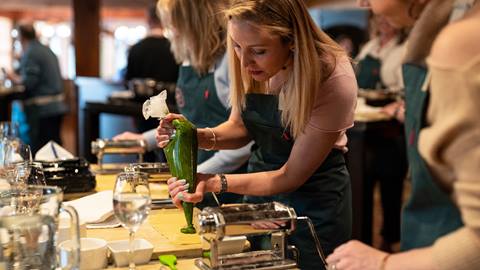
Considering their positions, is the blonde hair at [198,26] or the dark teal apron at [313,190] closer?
the dark teal apron at [313,190]

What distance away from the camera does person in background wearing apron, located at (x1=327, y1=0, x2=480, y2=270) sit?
1.05 metres

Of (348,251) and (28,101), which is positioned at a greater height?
(348,251)

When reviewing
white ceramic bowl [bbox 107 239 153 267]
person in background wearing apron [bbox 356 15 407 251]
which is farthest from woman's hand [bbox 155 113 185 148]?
person in background wearing apron [bbox 356 15 407 251]

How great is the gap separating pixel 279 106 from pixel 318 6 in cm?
741

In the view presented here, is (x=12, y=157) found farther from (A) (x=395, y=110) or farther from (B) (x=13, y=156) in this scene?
(A) (x=395, y=110)

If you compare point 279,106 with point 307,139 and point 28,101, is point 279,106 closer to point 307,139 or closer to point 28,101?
point 307,139

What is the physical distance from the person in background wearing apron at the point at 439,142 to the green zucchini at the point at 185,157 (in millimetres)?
568

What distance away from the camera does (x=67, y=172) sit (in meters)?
2.29

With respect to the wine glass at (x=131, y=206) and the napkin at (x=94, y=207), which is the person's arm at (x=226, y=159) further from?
the wine glass at (x=131, y=206)

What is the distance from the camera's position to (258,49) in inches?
71.4

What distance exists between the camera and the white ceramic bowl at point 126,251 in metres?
1.53

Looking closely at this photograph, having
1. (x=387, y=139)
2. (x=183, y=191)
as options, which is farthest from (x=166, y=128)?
(x=387, y=139)

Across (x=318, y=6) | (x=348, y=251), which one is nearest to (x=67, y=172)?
(x=348, y=251)

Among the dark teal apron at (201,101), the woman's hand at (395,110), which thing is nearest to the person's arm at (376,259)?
the dark teal apron at (201,101)
